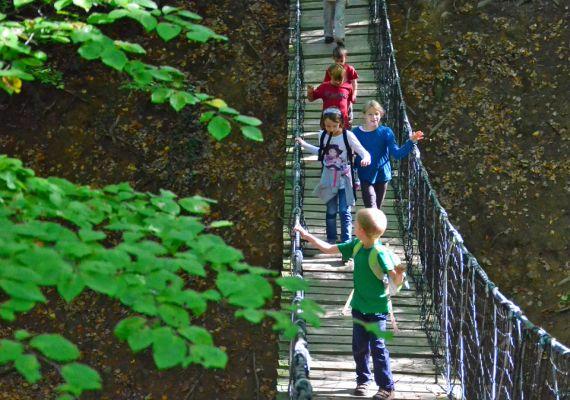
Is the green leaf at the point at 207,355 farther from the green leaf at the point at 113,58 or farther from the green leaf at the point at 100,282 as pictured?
the green leaf at the point at 113,58

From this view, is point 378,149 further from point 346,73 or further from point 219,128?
point 219,128

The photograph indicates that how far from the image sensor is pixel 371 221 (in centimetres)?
465

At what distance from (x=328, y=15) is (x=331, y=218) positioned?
3856 millimetres

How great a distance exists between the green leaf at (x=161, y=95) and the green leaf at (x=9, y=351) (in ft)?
4.01

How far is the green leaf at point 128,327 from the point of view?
2.69m

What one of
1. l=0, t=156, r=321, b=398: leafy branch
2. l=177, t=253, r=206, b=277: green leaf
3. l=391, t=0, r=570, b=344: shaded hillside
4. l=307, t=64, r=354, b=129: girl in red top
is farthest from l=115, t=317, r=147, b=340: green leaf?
l=391, t=0, r=570, b=344: shaded hillside

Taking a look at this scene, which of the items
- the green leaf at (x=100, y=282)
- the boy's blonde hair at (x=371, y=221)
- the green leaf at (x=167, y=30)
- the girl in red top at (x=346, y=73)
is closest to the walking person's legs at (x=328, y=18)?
the girl in red top at (x=346, y=73)

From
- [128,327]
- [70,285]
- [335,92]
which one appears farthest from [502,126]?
[70,285]

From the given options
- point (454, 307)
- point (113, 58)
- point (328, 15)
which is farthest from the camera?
point (328, 15)

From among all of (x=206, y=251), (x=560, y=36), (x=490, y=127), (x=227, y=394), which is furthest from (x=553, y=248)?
(x=206, y=251)

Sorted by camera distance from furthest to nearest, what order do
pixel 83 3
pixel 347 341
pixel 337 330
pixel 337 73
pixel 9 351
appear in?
pixel 337 73 → pixel 337 330 → pixel 347 341 → pixel 83 3 → pixel 9 351

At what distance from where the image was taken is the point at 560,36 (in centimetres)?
1178

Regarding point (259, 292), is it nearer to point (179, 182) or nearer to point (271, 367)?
point (271, 367)

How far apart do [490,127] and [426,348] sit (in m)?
5.78
